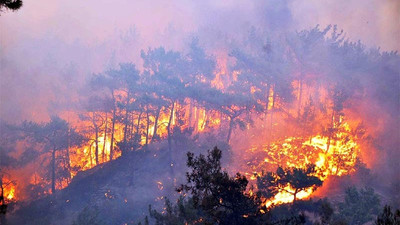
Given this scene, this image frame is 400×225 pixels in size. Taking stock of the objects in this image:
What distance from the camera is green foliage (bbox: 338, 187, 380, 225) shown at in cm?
2061

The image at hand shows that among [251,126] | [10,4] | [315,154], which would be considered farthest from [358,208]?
[251,126]

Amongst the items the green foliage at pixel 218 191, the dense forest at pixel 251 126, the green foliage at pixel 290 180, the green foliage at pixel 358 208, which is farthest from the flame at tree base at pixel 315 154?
the green foliage at pixel 218 191

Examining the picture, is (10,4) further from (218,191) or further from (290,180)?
(290,180)

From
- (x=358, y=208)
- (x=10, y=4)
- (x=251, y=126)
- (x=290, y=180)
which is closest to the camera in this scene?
(x=10, y=4)

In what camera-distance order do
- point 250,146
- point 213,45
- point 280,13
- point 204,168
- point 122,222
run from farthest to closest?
point 280,13, point 213,45, point 250,146, point 122,222, point 204,168

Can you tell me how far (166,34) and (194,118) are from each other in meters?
36.1

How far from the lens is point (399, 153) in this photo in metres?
39.7

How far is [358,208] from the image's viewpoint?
21.1 m

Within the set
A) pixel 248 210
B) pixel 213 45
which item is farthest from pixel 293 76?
pixel 248 210

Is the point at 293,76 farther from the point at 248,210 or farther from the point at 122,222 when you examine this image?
the point at 248,210

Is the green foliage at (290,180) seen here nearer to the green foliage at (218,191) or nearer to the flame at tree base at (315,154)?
the green foliage at (218,191)

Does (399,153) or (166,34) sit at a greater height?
(166,34)

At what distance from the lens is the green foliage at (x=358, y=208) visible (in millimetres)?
20609

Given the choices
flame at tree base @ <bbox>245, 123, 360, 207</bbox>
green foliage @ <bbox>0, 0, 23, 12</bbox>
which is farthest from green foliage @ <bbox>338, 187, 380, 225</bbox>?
green foliage @ <bbox>0, 0, 23, 12</bbox>
